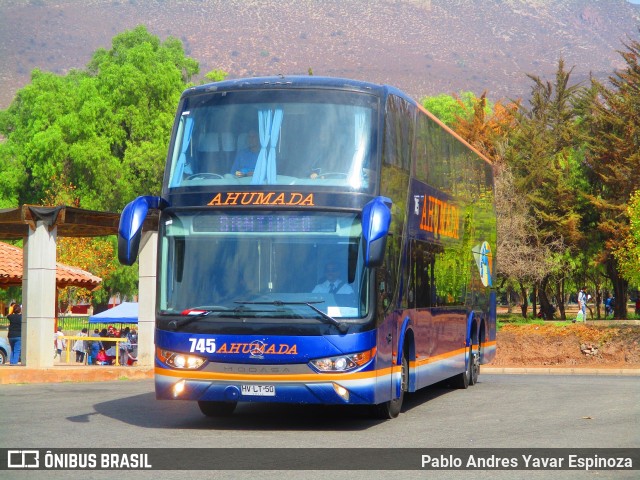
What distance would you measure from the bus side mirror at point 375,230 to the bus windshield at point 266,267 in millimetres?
621

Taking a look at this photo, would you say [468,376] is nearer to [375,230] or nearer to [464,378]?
[464,378]

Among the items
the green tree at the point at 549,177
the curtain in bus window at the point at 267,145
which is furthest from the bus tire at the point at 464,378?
the green tree at the point at 549,177

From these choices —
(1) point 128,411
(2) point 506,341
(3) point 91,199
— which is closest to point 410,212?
(1) point 128,411

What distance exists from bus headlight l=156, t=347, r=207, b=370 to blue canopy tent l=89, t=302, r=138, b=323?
24.4 metres

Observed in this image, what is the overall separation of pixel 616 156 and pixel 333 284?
2146 inches

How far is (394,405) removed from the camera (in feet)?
54.0

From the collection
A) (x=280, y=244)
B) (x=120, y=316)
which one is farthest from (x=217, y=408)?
(x=120, y=316)

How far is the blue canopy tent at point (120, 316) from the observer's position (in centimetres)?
3950

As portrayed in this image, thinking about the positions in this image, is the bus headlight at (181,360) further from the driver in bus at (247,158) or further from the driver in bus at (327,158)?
the driver in bus at (327,158)

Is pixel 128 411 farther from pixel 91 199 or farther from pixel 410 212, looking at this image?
Answer: pixel 91 199

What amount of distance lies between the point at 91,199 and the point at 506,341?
84.9 feet

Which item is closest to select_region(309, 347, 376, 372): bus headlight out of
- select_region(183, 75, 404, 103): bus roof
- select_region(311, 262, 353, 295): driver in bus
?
select_region(311, 262, 353, 295): driver in bus

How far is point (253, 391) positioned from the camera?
14.5 metres

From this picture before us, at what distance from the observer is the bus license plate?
14492 mm
